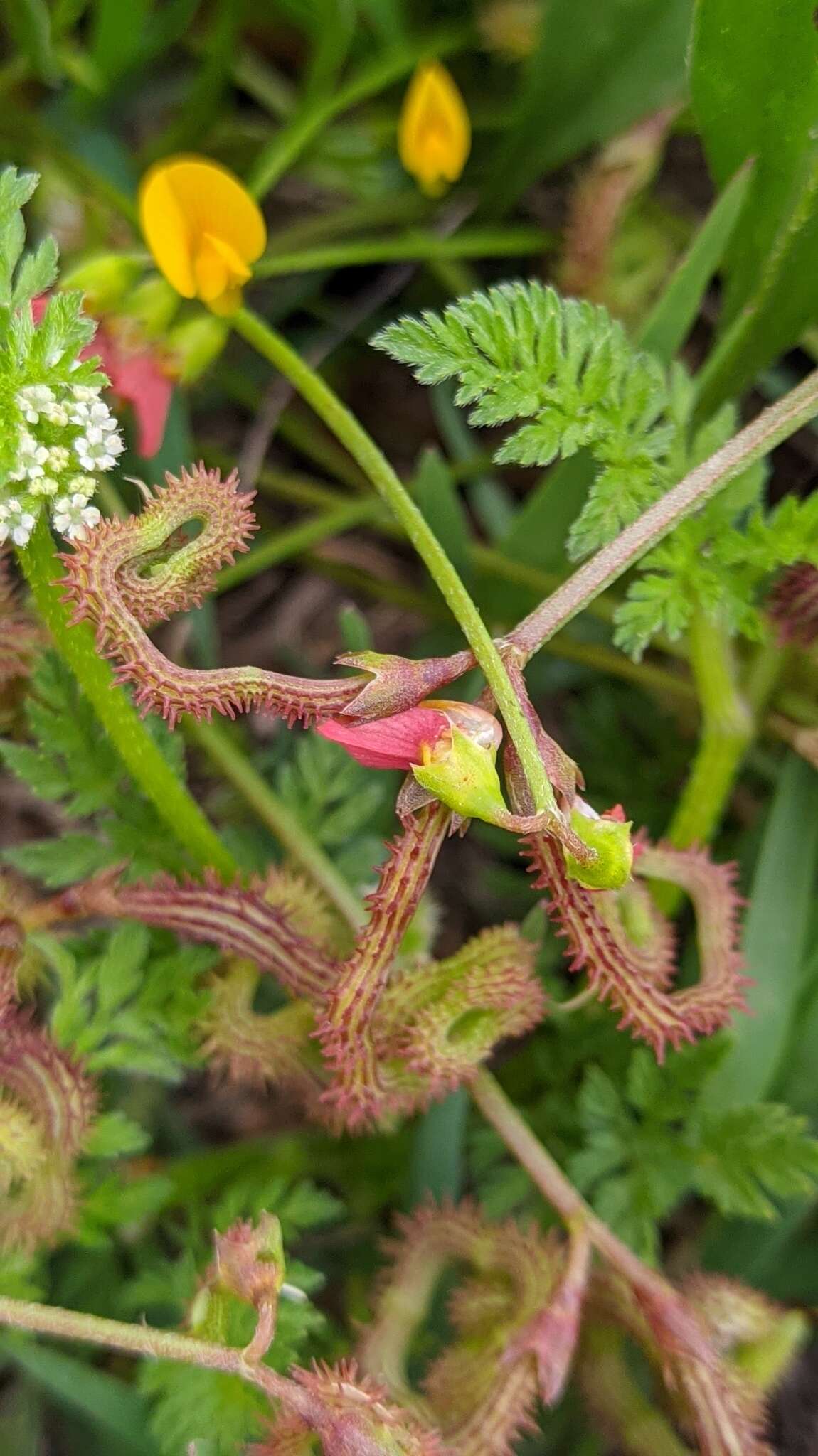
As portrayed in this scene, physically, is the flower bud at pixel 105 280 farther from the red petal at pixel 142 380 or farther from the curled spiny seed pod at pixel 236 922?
the curled spiny seed pod at pixel 236 922

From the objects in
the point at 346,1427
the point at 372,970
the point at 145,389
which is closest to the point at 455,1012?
the point at 372,970

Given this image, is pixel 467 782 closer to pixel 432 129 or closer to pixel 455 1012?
pixel 455 1012

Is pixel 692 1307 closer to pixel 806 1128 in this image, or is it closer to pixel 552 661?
pixel 806 1128

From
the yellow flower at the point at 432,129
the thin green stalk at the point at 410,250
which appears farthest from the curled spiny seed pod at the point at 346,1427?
the yellow flower at the point at 432,129

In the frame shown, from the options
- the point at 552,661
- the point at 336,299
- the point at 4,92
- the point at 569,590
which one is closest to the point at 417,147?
the point at 336,299

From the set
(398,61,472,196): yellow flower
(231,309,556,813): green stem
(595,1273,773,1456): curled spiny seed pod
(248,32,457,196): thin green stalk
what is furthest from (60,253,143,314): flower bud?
(595,1273,773,1456): curled spiny seed pod

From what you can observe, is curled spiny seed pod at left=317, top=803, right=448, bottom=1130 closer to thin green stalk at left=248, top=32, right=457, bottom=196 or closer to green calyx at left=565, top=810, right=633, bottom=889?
green calyx at left=565, top=810, right=633, bottom=889
